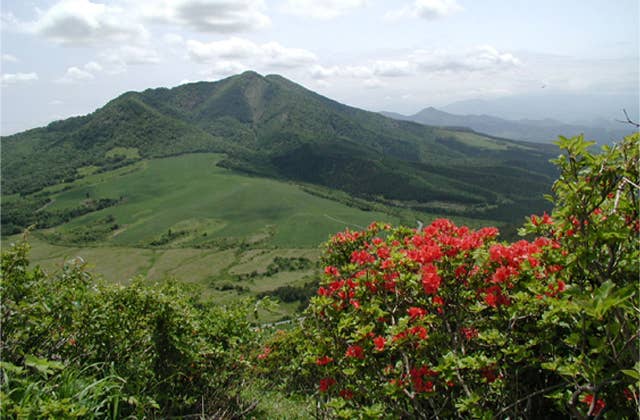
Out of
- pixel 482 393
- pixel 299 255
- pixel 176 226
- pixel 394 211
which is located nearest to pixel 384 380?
pixel 482 393

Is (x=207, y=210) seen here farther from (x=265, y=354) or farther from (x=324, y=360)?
(x=324, y=360)

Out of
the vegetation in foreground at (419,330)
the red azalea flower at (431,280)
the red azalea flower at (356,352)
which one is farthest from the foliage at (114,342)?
the red azalea flower at (431,280)

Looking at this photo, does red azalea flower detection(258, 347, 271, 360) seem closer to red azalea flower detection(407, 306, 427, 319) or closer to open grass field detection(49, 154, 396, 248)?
red azalea flower detection(407, 306, 427, 319)

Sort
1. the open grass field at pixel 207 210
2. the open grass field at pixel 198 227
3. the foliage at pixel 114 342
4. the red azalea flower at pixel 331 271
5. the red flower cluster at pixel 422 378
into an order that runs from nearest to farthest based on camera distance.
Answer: the red flower cluster at pixel 422 378, the foliage at pixel 114 342, the red azalea flower at pixel 331 271, the open grass field at pixel 198 227, the open grass field at pixel 207 210

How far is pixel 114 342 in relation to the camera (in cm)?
471

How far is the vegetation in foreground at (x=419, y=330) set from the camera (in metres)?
2.76

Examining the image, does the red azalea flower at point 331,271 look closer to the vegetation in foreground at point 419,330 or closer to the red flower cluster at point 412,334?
the vegetation in foreground at point 419,330

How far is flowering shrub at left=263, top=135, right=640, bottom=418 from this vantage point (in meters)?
2.69

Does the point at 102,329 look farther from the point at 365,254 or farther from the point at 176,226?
the point at 176,226

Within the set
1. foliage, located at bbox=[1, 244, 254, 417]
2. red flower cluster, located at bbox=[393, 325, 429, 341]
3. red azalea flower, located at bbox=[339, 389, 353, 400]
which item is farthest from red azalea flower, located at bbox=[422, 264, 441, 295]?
foliage, located at bbox=[1, 244, 254, 417]

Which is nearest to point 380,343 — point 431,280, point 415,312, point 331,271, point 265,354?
point 415,312

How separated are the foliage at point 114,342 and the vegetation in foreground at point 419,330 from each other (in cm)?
2

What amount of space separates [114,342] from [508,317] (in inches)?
173

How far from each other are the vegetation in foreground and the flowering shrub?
0.02m
